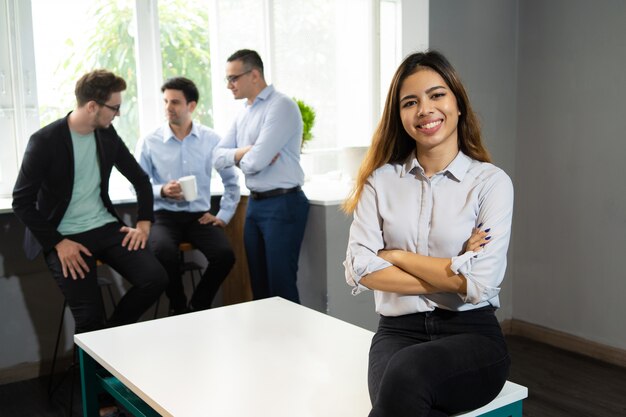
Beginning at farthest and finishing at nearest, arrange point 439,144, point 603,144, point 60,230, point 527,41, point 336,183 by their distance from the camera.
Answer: point 336,183 → point 527,41 → point 603,144 → point 60,230 → point 439,144

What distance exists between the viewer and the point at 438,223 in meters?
1.63

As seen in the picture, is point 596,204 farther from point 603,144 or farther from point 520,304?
point 520,304

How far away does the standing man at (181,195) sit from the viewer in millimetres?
3516

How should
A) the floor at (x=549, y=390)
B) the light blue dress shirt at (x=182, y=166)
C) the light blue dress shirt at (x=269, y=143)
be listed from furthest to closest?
1. the light blue dress shirt at (x=182, y=166)
2. the light blue dress shirt at (x=269, y=143)
3. the floor at (x=549, y=390)

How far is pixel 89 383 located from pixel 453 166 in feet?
3.98

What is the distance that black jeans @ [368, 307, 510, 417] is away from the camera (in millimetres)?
1260

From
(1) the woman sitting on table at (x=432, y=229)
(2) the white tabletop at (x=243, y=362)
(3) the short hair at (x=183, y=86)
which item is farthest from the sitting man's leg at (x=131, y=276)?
(1) the woman sitting on table at (x=432, y=229)

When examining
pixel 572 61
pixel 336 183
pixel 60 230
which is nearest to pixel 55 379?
pixel 60 230

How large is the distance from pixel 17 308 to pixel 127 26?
1.66 m

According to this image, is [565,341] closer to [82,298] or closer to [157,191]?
[157,191]

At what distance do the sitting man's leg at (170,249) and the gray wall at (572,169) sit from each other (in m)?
1.87

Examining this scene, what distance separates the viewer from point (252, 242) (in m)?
3.43

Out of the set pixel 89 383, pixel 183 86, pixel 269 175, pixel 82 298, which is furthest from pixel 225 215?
pixel 89 383

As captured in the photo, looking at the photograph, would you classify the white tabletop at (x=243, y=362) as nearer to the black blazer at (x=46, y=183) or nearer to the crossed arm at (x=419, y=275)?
the crossed arm at (x=419, y=275)
